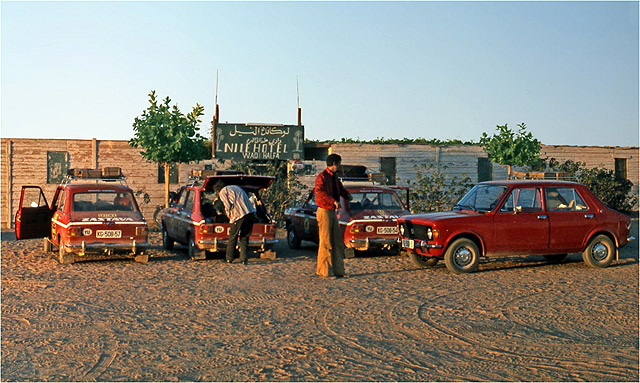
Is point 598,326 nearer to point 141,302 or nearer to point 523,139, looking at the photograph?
point 141,302

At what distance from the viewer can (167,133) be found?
65.7ft

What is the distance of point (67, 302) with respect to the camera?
372 inches

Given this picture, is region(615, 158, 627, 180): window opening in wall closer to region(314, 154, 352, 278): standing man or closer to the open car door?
region(314, 154, 352, 278): standing man

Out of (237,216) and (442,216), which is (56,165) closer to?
(237,216)

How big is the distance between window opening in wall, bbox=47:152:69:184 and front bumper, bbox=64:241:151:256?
37.6 feet

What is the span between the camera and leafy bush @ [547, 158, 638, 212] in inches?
→ 1021

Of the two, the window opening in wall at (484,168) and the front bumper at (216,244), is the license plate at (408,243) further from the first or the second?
the window opening in wall at (484,168)

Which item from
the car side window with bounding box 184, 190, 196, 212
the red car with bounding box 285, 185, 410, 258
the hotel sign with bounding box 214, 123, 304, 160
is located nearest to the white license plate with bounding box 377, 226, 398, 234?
the red car with bounding box 285, 185, 410, 258

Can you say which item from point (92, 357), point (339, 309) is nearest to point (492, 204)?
point (339, 309)

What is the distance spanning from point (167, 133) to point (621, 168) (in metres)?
19.4

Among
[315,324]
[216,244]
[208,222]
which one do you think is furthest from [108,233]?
[315,324]

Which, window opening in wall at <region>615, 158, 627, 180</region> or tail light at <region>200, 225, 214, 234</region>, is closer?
tail light at <region>200, 225, 214, 234</region>

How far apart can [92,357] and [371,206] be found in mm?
9489

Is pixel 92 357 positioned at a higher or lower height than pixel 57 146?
lower
